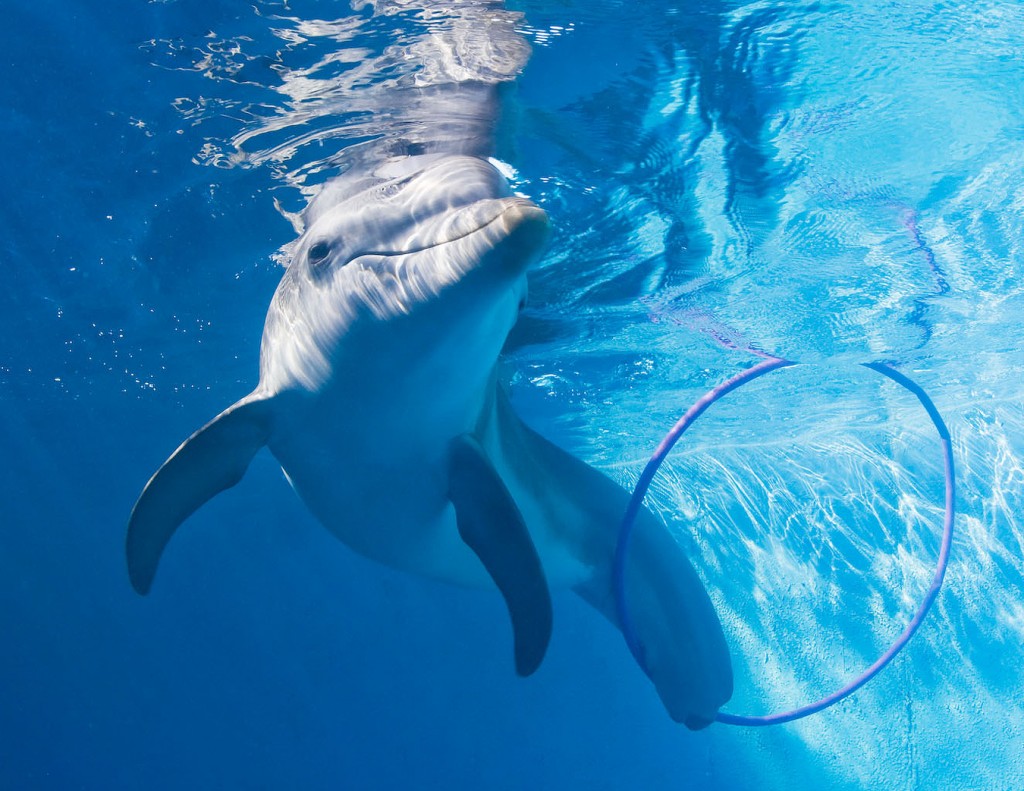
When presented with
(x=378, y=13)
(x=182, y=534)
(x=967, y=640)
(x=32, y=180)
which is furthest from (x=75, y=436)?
(x=967, y=640)

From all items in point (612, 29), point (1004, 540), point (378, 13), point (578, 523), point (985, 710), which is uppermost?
point (378, 13)

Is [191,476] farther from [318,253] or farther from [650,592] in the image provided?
[650,592]

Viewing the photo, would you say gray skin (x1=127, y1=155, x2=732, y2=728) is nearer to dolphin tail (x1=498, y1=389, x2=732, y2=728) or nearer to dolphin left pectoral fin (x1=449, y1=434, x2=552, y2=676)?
dolphin left pectoral fin (x1=449, y1=434, x2=552, y2=676)

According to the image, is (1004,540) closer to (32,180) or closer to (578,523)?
(578,523)

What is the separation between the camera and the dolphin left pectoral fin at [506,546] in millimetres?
4059

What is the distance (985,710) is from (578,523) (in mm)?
17284

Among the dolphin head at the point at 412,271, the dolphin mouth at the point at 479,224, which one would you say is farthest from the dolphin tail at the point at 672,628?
the dolphin mouth at the point at 479,224

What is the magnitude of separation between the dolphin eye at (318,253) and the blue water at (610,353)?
2.89 m

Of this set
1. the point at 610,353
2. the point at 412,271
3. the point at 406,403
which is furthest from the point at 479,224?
the point at 610,353

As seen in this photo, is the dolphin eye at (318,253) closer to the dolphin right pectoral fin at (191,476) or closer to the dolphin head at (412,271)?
the dolphin head at (412,271)

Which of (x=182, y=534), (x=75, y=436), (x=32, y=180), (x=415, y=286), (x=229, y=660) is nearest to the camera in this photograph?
(x=415, y=286)

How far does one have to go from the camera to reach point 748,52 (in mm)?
5844

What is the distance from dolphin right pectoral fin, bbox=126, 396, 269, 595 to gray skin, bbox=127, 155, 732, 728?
11 mm

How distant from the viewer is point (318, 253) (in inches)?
149
